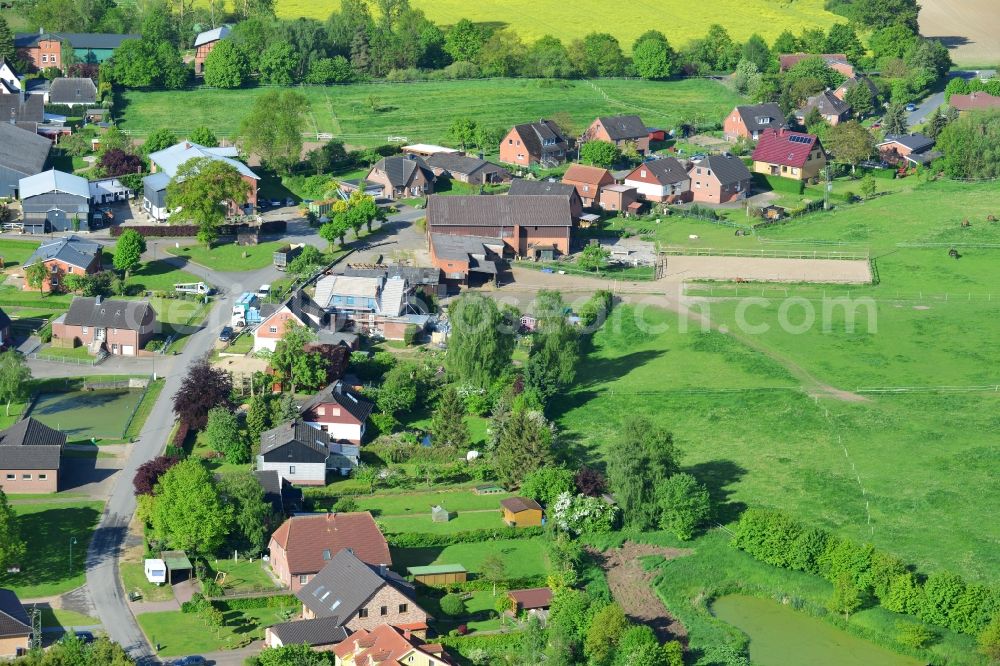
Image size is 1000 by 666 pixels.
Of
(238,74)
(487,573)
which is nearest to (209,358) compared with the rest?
(487,573)

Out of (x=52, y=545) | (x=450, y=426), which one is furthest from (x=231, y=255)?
(x=52, y=545)

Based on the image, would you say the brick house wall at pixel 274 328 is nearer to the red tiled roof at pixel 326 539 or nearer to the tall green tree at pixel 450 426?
the tall green tree at pixel 450 426

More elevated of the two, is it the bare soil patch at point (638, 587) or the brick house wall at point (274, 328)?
the brick house wall at point (274, 328)

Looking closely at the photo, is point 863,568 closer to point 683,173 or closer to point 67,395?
point 67,395

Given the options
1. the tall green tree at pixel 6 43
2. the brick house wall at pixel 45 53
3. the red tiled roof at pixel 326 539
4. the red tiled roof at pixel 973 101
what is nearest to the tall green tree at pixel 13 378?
the red tiled roof at pixel 326 539

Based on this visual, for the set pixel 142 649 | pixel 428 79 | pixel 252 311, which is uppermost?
pixel 428 79

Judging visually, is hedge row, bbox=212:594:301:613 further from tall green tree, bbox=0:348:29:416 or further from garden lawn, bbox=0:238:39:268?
garden lawn, bbox=0:238:39:268
